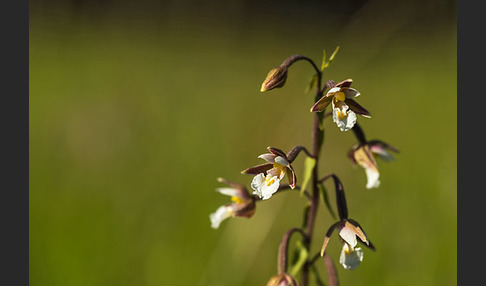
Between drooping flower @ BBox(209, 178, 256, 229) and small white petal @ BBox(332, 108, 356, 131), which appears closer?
small white petal @ BBox(332, 108, 356, 131)

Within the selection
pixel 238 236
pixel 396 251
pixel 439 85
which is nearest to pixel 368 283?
pixel 396 251

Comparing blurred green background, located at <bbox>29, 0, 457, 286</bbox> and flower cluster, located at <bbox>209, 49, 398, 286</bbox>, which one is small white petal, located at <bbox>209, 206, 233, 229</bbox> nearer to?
flower cluster, located at <bbox>209, 49, 398, 286</bbox>

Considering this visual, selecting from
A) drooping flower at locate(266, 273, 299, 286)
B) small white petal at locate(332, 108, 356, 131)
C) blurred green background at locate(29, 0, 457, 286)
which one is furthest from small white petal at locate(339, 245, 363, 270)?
blurred green background at locate(29, 0, 457, 286)

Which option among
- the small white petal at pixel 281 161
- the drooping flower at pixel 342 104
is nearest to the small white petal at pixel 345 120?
the drooping flower at pixel 342 104

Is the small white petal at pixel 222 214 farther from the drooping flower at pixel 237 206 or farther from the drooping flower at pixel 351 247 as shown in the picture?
the drooping flower at pixel 351 247

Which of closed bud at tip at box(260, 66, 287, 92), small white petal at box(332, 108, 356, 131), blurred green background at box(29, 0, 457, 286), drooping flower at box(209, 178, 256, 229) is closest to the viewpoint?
small white petal at box(332, 108, 356, 131)

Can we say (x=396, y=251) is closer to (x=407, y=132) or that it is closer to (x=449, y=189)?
(x=449, y=189)

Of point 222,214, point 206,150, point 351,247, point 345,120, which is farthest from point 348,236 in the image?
point 206,150
